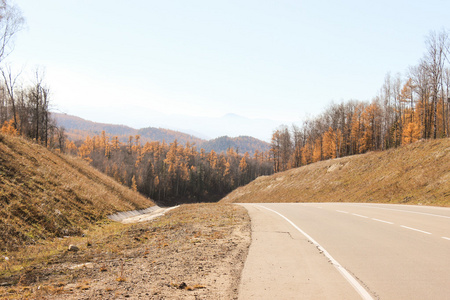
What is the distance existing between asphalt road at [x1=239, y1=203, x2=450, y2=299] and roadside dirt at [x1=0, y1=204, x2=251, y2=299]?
0.53 meters

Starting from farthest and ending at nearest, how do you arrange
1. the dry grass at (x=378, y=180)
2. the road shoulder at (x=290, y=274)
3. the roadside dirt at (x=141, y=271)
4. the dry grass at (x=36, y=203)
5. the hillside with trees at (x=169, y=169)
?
the hillside with trees at (x=169, y=169)
the dry grass at (x=378, y=180)
the dry grass at (x=36, y=203)
the roadside dirt at (x=141, y=271)
the road shoulder at (x=290, y=274)

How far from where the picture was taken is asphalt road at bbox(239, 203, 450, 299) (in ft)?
16.3

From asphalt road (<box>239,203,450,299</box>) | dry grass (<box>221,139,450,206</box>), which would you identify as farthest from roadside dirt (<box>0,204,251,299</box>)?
dry grass (<box>221,139,450,206</box>)

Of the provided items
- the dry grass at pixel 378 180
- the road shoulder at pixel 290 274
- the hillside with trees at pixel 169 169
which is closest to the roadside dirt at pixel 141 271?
the road shoulder at pixel 290 274

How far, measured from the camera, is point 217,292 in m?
5.00

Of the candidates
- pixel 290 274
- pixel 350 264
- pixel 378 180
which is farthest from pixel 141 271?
pixel 378 180

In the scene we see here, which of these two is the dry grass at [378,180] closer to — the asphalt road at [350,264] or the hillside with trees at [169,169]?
the asphalt road at [350,264]

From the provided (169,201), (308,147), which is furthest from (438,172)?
(169,201)

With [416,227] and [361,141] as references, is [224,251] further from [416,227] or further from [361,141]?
[361,141]

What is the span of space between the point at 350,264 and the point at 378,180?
3128cm

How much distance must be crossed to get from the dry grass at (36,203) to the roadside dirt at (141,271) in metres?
2.52

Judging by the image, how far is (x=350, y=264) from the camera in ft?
21.7

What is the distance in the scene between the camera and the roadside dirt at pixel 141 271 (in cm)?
505

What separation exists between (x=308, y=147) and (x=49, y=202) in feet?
302
